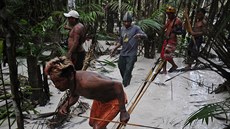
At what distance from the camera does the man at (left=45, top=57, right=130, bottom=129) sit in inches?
96.4

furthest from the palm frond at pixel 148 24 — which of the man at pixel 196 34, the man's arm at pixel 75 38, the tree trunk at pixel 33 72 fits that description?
the tree trunk at pixel 33 72

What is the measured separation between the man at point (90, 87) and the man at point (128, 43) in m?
2.76

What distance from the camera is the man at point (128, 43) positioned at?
570 centimetres

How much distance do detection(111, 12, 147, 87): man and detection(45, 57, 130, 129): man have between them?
2758 mm

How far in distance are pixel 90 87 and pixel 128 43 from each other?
3.27 meters

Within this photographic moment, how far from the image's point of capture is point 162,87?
612 cm

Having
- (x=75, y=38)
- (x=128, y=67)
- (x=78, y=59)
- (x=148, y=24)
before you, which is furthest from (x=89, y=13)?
(x=75, y=38)

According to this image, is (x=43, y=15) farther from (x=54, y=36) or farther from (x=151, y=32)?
(x=151, y=32)

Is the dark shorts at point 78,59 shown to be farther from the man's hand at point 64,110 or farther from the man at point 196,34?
the man's hand at point 64,110

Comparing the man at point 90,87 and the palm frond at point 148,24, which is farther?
the palm frond at point 148,24

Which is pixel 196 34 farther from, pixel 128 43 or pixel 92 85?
pixel 92 85

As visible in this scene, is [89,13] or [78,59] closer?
[78,59]

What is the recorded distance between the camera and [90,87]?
265 cm

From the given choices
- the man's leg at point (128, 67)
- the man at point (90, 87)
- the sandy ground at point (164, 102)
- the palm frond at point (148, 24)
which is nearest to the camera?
the man at point (90, 87)
